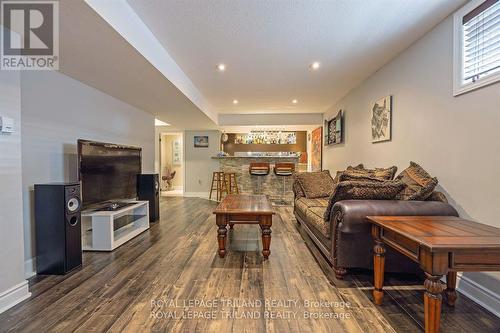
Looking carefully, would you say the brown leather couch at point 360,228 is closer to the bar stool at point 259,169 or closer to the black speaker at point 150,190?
the black speaker at point 150,190

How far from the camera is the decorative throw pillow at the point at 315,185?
12.6 feet

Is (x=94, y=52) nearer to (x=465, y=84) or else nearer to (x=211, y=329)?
(x=211, y=329)

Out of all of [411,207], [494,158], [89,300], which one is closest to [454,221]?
[411,207]

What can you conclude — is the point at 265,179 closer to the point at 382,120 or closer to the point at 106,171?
the point at 382,120

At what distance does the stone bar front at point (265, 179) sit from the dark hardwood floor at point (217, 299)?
135 inches

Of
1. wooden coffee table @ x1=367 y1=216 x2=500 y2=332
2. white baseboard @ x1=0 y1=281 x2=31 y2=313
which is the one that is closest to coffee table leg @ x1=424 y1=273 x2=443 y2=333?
wooden coffee table @ x1=367 y1=216 x2=500 y2=332

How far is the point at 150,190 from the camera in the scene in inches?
165

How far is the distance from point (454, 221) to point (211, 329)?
1855 mm

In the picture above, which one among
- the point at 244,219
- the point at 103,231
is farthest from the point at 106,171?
the point at 244,219

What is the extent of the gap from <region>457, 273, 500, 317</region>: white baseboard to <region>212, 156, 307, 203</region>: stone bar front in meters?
4.26

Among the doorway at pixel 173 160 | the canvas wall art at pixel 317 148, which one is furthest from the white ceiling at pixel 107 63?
the doorway at pixel 173 160

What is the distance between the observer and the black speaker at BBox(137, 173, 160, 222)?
4148mm

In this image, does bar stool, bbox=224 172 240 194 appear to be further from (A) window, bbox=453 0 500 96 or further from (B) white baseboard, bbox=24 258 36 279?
(A) window, bbox=453 0 500 96

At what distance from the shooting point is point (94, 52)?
7.20 ft
